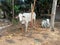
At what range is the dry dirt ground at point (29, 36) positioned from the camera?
509 cm

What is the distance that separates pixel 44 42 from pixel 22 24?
5.06ft

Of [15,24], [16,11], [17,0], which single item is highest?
[17,0]

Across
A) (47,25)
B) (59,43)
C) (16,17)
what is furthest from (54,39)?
(16,17)

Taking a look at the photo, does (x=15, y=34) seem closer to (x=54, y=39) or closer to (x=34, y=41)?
(x=34, y=41)

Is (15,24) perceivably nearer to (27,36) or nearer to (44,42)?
(27,36)

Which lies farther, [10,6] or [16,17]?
[10,6]

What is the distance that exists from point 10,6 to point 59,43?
2929 mm

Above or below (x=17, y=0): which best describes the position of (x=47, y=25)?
below

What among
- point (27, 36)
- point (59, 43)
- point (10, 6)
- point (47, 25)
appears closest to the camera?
point (59, 43)

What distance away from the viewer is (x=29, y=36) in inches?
217

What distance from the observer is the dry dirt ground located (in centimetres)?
509

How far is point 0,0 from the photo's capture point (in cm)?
729

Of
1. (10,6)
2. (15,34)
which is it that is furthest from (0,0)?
(15,34)

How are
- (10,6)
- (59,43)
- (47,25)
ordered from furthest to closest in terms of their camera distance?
(10,6) < (47,25) < (59,43)
